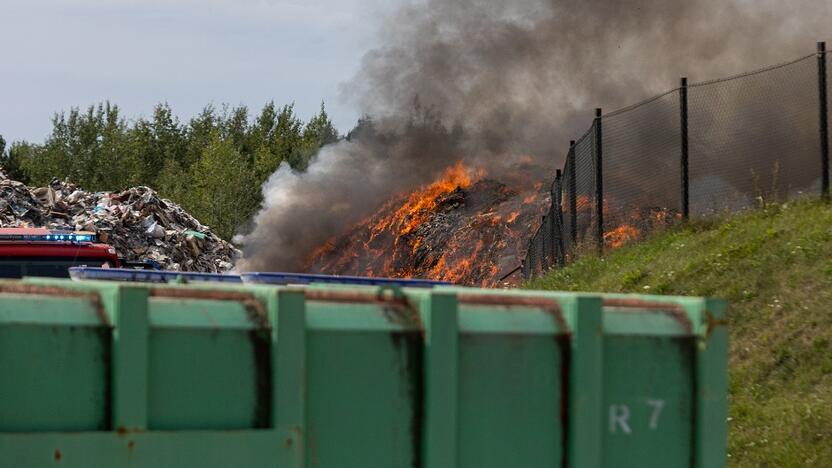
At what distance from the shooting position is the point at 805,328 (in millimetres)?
11930

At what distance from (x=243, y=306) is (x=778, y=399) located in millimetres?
7687

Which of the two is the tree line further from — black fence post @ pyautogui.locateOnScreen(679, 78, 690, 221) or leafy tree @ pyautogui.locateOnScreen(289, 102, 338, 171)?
black fence post @ pyautogui.locateOnScreen(679, 78, 690, 221)

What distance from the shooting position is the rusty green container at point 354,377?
420 centimetres

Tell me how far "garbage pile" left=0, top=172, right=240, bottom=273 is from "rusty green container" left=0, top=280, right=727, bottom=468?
32.2 m

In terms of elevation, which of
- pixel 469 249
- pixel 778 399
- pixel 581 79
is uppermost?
pixel 581 79

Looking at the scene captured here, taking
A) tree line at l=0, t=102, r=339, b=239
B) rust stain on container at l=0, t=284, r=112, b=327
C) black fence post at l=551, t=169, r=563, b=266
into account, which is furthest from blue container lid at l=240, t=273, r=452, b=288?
tree line at l=0, t=102, r=339, b=239

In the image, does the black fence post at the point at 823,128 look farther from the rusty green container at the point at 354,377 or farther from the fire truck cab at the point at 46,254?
the rusty green container at the point at 354,377

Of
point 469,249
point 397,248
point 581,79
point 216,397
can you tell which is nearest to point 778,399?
point 216,397

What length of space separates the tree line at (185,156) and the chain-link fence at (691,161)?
45.4 metres

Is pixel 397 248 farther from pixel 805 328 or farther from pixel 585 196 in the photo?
pixel 805 328

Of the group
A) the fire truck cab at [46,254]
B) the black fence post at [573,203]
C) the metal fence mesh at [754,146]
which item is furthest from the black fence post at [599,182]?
the fire truck cab at [46,254]

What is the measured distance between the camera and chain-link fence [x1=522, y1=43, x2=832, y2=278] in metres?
16.6

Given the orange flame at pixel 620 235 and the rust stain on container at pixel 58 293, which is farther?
the orange flame at pixel 620 235

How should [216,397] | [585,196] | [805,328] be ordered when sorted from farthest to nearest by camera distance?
[585,196] → [805,328] → [216,397]
